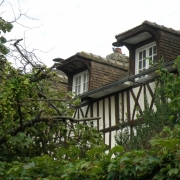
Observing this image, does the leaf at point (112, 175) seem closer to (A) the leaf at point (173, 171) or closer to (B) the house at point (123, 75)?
(A) the leaf at point (173, 171)

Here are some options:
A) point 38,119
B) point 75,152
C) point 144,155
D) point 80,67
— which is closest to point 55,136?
point 38,119

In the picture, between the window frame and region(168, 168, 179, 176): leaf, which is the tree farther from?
the window frame

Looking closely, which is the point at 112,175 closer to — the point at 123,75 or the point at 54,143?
the point at 54,143

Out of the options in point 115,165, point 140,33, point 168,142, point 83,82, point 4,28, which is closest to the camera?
point 168,142

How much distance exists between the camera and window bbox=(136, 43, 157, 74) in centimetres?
1469

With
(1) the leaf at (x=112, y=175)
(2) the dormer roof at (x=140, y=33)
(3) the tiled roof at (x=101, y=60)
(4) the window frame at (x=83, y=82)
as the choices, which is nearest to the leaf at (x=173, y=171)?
(1) the leaf at (x=112, y=175)

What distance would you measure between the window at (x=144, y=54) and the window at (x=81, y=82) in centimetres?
240

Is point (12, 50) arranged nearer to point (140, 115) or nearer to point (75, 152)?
point (75, 152)

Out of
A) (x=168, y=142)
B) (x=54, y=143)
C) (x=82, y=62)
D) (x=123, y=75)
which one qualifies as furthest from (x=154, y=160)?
(x=123, y=75)

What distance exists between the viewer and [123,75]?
16766 mm

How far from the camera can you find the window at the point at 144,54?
14.7 meters

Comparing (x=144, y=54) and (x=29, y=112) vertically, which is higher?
(x=144, y=54)

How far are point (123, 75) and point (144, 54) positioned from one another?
1.86 metres

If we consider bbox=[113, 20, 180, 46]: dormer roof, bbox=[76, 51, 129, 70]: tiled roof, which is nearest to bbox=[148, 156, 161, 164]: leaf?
bbox=[113, 20, 180, 46]: dormer roof
